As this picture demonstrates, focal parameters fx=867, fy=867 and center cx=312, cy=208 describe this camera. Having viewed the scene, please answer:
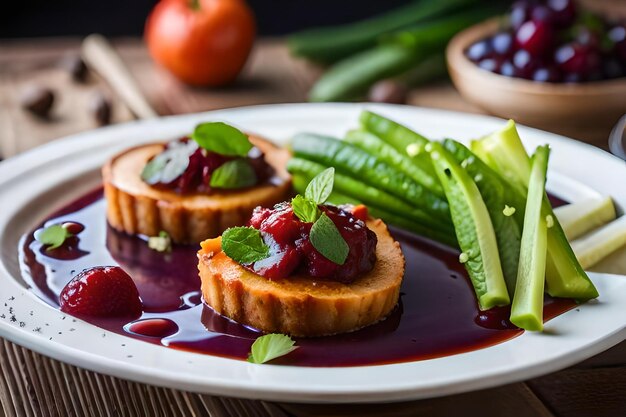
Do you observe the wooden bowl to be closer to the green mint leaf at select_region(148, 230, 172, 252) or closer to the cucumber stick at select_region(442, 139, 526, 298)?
the cucumber stick at select_region(442, 139, 526, 298)

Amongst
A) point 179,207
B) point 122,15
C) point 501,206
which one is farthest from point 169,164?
point 122,15

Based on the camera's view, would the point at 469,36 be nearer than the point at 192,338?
No

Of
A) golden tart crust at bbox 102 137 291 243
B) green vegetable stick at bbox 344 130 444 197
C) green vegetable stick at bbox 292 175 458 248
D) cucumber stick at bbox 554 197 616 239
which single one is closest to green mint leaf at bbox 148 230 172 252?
golden tart crust at bbox 102 137 291 243

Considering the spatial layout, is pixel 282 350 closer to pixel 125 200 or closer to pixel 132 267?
pixel 132 267

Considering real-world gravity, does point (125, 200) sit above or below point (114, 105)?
above

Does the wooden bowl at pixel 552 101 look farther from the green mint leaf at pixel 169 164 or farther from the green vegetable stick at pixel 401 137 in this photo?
the green mint leaf at pixel 169 164

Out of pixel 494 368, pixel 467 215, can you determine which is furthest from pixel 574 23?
pixel 494 368

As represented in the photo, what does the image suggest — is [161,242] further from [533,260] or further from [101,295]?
[533,260]
